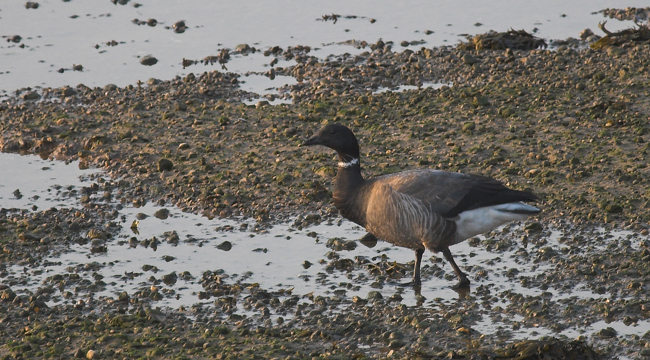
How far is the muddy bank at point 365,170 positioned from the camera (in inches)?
326

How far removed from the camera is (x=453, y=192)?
372 inches

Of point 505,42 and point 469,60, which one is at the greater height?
point 505,42

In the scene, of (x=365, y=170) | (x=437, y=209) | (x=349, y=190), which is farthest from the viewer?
(x=365, y=170)

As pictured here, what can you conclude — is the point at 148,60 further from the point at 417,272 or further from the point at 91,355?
the point at 91,355

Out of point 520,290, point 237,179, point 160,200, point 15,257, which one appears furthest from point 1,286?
point 520,290

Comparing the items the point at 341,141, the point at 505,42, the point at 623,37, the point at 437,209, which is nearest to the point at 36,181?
the point at 341,141

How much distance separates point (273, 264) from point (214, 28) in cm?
1030

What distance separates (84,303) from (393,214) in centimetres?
336

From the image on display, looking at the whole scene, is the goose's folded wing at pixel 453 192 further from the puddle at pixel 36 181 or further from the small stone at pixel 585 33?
the small stone at pixel 585 33

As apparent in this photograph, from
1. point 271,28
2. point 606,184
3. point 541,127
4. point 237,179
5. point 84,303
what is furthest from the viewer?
point 271,28

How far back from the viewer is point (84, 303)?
29.8ft

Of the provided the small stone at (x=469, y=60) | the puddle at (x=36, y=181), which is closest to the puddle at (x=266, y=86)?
the small stone at (x=469, y=60)

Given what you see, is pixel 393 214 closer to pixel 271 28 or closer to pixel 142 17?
pixel 271 28

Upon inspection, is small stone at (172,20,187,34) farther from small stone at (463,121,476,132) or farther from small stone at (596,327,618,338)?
small stone at (596,327,618,338)
